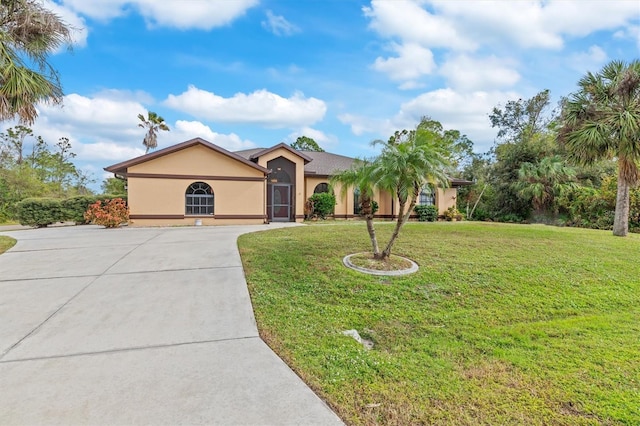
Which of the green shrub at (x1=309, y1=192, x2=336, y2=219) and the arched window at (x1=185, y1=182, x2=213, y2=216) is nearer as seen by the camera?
the arched window at (x1=185, y1=182, x2=213, y2=216)

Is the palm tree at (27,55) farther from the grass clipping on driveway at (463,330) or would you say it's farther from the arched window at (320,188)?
the arched window at (320,188)

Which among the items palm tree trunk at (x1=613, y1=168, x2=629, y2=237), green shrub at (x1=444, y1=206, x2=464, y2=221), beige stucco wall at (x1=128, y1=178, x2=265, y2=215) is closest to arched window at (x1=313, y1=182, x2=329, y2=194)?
beige stucco wall at (x1=128, y1=178, x2=265, y2=215)

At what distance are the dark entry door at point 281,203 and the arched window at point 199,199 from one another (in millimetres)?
3504

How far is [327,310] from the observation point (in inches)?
194

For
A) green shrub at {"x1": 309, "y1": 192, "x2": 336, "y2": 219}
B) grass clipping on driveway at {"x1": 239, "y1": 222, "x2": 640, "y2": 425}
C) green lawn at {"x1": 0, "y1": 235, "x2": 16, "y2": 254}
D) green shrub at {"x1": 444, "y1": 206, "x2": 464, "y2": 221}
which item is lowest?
grass clipping on driveway at {"x1": 239, "y1": 222, "x2": 640, "y2": 425}

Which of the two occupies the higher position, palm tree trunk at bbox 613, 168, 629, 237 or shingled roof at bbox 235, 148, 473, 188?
shingled roof at bbox 235, 148, 473, 188

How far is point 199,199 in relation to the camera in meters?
15.8

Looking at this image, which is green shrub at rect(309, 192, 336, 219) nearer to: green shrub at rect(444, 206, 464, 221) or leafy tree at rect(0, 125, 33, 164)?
green shrub at rect(444, 206, 464, 221)

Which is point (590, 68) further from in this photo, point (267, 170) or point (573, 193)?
point (267, 170)

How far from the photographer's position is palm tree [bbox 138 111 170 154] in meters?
25.4

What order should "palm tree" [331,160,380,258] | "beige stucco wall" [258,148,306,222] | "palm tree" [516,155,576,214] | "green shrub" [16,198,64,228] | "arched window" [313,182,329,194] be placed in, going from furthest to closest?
"palm tree" [516,155,576,214] < "arched window" [313,182,329,194] < "beige stucco wall" [258,148,306,222] < "green shrub" [16,198,64,228] < "palm tree" [331,160,380,258]

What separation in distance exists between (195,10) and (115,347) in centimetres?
1063

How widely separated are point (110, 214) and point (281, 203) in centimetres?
828

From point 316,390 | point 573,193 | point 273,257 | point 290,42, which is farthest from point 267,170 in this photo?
point 573,193
